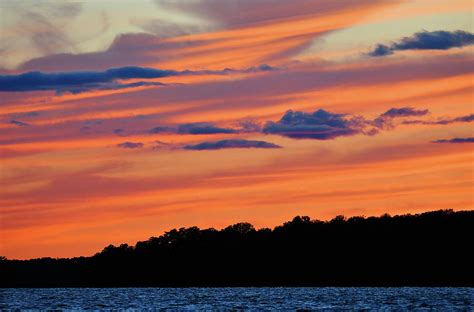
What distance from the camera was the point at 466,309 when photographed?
461ft

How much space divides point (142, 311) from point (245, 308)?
15.8 meters

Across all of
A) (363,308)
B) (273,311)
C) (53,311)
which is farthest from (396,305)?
(53,311)

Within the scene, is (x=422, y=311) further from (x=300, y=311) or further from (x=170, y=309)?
(x=170, y=309)

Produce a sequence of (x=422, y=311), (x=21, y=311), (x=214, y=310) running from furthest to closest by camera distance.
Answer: (x=21, y=311) → (x=214, y=310) → (x=422, y=311)

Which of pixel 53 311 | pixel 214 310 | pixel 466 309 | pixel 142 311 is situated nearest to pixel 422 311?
pixel 466 309

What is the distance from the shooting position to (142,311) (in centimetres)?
15038

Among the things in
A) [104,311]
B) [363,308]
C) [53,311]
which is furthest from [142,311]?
[363,308]

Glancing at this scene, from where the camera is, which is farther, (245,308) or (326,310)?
(245,308)

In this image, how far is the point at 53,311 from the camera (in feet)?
521

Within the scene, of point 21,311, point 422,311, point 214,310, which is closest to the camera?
point 422,311

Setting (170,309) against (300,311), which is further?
(170,309)

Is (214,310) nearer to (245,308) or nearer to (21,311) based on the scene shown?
(245,308)

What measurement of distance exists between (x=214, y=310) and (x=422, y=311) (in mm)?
27594

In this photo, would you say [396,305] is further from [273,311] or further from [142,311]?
[142,311]
